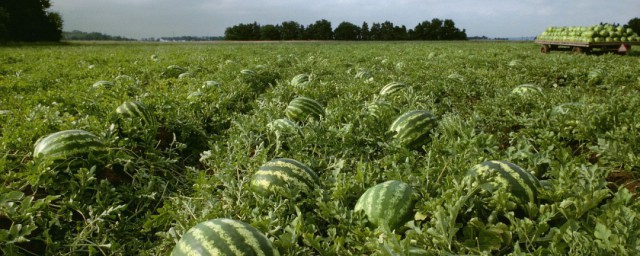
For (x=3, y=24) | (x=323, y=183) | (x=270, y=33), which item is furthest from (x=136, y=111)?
(x=270, y=33)

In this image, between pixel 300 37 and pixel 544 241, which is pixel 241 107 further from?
pixel 300 37

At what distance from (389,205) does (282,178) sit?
823 millimetres

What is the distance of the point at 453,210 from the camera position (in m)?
2.13

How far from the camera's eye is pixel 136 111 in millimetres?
4590

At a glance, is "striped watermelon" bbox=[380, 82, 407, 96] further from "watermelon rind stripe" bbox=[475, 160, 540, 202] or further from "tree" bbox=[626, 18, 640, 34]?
"tree" bbox=[626, 18, 640, 34]

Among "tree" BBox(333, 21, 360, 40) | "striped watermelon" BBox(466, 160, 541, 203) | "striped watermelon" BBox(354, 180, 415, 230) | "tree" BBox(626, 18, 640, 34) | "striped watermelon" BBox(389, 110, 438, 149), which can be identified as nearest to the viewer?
"striped watermelon" BBox(354, 180, 415, 230)

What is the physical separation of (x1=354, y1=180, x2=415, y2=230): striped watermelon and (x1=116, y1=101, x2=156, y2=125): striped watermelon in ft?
9.96

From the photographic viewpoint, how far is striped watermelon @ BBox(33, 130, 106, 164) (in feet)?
10.9

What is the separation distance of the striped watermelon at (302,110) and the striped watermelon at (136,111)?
1583 mm

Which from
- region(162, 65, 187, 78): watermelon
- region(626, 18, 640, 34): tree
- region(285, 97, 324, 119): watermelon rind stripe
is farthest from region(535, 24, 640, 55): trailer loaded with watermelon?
region(626, 18, 640, 34): tree

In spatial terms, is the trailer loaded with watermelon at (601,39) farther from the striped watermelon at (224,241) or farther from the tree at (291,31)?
the tree at (291,31)

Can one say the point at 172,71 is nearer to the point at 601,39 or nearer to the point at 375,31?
the point at 601,39

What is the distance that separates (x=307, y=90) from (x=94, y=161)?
347cm

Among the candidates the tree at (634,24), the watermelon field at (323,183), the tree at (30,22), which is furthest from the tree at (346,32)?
the watermelon field at (323,183)
